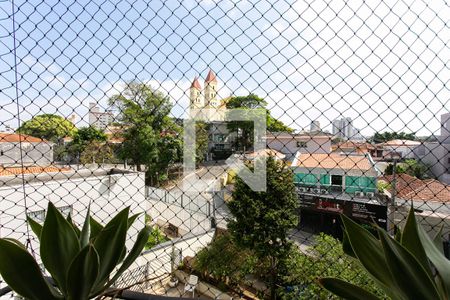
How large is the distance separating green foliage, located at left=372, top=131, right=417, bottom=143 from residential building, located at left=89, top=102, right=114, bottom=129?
3.81 feet

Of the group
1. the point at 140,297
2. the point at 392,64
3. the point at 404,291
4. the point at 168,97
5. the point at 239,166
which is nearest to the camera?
the point at 404,291

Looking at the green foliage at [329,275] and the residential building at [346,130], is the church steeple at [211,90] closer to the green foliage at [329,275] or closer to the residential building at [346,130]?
the residential building at [346,130]

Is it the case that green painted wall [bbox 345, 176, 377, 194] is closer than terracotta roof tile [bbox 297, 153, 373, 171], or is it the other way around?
terracotta roof tile [bbox 297, 153, 373, 171]

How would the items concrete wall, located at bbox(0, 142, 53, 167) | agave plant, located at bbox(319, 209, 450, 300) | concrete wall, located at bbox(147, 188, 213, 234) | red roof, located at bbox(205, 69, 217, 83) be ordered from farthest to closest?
1. concrete wall, located at bbox(147, 188, 213, 234)
2. concrete wall, located at bbox(0, 142, 53, 167)
3. red roof, located at bbox(205, 69, 217, 83)
4. agave plant, located at bbox(319, 209, 450, 300)

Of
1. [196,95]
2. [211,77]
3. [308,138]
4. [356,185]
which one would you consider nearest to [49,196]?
[196,95]

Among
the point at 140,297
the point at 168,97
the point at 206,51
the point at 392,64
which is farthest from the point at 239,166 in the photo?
the point at 140,297

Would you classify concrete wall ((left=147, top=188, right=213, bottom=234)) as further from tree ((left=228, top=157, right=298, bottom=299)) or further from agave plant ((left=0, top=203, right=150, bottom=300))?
tree ((left=228, top=157, right=298, bottom=299))

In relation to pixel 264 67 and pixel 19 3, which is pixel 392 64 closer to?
pixel 264 67

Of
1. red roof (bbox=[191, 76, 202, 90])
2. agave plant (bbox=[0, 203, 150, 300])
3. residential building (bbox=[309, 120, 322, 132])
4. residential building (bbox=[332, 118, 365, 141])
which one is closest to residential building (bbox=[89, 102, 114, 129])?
red roof (bbox=[191, 76, 202, 90])

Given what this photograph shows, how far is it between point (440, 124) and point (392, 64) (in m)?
0.34

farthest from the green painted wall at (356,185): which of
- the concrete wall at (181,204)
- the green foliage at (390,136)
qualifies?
the concrete wall at (181,204)

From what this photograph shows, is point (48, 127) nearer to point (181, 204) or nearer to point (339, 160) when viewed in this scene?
point (181, 204)

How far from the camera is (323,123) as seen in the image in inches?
43.8

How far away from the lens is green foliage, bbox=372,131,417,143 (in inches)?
44.3
